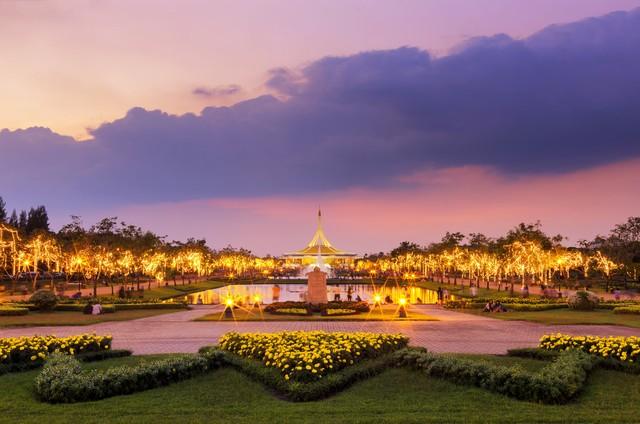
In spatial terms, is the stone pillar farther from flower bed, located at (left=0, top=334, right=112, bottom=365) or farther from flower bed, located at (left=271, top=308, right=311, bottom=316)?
flower bed, located at (left=0, top=334, right=112, bottom=365)

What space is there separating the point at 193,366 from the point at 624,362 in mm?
10397

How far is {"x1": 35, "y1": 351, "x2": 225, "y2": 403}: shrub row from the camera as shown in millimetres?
10133

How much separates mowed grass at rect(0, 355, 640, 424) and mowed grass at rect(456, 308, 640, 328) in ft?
50.4

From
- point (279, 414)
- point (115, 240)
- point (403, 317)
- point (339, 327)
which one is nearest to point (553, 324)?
point (403, 317)

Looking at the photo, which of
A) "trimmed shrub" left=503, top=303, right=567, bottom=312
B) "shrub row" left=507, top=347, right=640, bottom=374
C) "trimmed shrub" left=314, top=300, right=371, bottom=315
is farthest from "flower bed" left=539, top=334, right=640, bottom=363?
"trimmed shrub" left=503, top=303, right=567, bottom=312

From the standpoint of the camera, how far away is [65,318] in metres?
27.4

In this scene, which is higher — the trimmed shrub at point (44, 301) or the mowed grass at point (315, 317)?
the trimmed shrub at point (44, 301)

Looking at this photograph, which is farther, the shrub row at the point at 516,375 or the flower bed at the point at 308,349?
the flower bed at the point at 308,349

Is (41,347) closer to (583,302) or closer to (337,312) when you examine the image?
(337,312)

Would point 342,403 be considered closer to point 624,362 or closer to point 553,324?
point 624,362

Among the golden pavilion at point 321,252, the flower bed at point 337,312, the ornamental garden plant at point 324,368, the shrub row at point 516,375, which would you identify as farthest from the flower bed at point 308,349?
the golden pavilion at point 321,252

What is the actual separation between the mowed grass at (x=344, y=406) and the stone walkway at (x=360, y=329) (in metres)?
6.08

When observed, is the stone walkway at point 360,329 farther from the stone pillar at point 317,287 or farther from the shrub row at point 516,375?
the stone pillar at point 317,287

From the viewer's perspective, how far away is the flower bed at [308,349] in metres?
11.3
